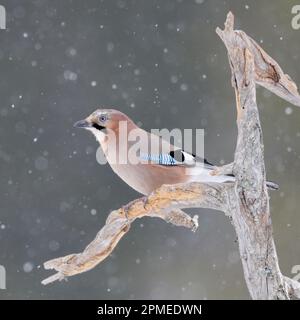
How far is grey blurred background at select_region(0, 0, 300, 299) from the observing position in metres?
6.07

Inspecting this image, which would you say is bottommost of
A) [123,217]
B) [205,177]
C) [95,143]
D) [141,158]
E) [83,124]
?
[123,217]

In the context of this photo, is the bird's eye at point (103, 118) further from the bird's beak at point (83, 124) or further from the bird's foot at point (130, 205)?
the bird's foot at point (130, 205)

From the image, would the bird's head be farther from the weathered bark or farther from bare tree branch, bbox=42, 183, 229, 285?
the weathered bark

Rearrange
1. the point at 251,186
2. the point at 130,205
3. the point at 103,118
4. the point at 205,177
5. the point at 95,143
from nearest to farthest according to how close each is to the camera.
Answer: the point at 251,186 → the point at 130,205 → the point at 205,177 → the point at 103,118 → the point at 95,143

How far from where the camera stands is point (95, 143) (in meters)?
6.27

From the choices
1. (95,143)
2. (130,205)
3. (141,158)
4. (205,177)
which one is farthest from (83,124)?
(95,143)

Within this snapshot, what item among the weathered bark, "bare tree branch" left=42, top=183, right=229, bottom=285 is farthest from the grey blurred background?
the weathered bark

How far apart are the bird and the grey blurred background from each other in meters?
2.57

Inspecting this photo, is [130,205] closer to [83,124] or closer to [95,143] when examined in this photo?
[83,124]

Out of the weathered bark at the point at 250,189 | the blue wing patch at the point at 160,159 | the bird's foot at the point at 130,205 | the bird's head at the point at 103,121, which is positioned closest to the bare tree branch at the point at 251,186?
the weathered bark at the point at 250,189

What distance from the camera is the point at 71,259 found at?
3137mm

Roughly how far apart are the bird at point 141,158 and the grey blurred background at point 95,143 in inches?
101

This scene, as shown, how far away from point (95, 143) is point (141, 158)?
9.84 ft
